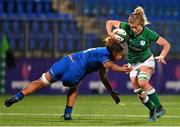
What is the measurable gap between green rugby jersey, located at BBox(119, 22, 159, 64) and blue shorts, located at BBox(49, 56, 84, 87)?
107 cm

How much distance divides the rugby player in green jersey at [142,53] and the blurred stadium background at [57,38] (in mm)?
11294

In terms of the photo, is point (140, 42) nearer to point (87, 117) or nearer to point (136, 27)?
point (136, 27)

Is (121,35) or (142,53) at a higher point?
(121,35)

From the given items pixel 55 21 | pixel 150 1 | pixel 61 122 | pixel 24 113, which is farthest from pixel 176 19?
pixel 61 122

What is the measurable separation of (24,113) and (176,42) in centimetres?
1205

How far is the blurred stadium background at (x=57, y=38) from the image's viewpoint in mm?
24641

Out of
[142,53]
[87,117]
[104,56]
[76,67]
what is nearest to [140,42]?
[142,53]

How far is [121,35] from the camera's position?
43.3ft

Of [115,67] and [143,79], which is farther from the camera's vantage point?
[143,79]

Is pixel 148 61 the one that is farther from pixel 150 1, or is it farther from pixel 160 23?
pixel 150 1

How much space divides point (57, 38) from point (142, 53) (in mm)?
11980

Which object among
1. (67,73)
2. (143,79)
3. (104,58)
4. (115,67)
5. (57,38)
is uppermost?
(104,58)

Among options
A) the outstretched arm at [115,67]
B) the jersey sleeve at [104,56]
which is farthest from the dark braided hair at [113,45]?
the outstretched arm at [115,67]

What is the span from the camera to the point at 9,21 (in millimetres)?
25547
